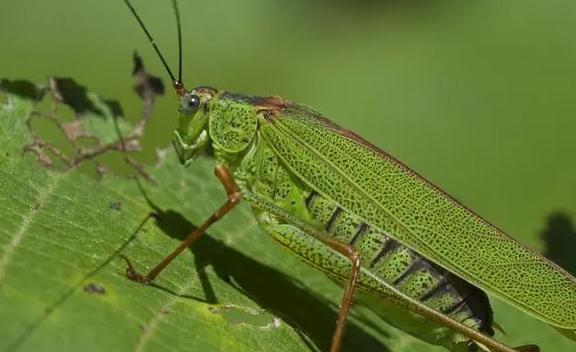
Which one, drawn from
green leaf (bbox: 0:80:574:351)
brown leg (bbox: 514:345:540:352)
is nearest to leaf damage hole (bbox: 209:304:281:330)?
green leaf (bbox: 0:80:574:351)

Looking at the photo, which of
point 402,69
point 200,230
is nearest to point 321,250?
point 200,230

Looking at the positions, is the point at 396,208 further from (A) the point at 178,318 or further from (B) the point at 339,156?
(A) the point at 178,318

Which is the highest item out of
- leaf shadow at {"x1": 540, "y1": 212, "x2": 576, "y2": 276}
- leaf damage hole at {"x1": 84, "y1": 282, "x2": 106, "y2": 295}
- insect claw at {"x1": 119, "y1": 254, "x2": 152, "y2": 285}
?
leaf shadow at {"x1": 540, "y1": 212, "x2": 576, "y2": 276}

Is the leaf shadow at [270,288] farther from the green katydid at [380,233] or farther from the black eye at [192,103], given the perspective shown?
the black eye at [192,103]

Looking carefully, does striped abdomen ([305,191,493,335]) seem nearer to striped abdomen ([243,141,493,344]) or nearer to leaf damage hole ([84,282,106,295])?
striped abdomen ([243,141,493,344])

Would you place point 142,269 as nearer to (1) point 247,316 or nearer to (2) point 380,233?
(1) point 247,316

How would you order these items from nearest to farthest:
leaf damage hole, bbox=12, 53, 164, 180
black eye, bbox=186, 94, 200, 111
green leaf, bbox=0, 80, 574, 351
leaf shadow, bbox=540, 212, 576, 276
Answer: green leaf, bbox=0, 80, 574, 351, black eye, bbox=186, 94, 200, 111, leaf damage hole, bbox=12, 53, 164, 180, leaf shadow, bbox=540, 212, 576, 276

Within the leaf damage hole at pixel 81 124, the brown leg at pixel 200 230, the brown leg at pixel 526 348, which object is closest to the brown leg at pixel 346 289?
the brown leg at pixel 200 230
